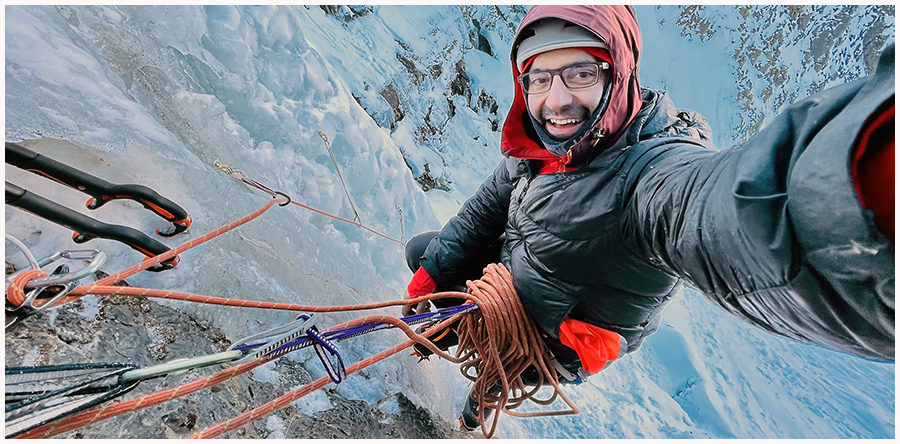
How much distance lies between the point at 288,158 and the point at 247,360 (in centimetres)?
156

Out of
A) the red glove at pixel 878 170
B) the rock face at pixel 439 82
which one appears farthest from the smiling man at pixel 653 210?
the rock face at pixel 439 82

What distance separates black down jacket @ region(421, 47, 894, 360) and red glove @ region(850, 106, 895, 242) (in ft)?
0.06

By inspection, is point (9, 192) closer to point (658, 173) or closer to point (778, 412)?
point (658, 173)

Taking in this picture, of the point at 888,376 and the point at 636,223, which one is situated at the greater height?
the point at 636,223

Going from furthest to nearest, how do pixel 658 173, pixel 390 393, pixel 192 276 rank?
pixel 390 393 → pixel 192 276 → pixel 658 173

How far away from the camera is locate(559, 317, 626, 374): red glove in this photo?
3.16 ft

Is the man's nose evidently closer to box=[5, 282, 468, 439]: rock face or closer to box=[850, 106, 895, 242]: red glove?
box=[850, 106, 895, 242]: red glove

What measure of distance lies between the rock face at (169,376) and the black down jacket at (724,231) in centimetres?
87

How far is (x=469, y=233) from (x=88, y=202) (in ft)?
4.54

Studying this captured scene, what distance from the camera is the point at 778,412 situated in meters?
3.84

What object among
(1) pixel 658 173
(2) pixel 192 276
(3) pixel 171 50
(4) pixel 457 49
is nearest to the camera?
(1) pixel 658 173

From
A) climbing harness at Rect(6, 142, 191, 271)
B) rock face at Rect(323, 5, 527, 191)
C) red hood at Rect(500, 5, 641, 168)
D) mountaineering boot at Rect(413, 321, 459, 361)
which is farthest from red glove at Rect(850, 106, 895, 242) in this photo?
rock face at Rect(323, 5, 527, 191)

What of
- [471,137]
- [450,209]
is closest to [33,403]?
[450,209]

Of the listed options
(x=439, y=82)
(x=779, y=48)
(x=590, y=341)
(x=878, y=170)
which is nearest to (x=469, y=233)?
(x=590, y=341)
